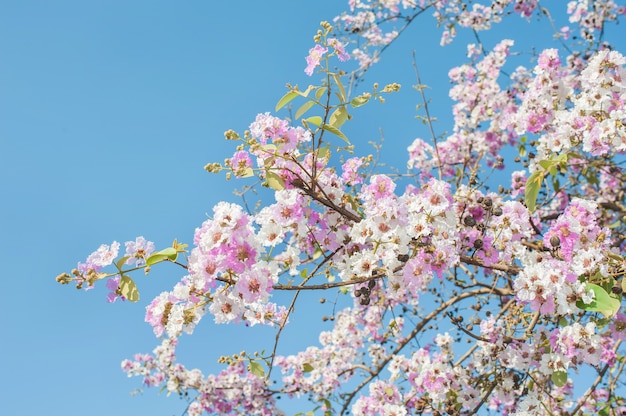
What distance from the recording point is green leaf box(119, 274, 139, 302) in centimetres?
188

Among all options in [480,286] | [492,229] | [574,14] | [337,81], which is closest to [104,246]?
[337,81]

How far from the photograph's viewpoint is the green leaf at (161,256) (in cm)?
186

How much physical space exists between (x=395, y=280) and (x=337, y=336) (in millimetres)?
4177

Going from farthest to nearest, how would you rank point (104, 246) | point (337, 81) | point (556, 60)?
point (556, 60), point (337, 81), point (104, 246)

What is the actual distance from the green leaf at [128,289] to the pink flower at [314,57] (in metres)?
1.15

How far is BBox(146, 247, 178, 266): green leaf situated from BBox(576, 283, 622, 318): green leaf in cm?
162

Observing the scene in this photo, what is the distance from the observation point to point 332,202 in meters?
2.29

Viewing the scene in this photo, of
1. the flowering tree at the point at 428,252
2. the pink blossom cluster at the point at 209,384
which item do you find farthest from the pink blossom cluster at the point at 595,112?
the pink blossom cluster at the point at 209,384

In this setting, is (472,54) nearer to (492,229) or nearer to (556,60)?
(556,60)

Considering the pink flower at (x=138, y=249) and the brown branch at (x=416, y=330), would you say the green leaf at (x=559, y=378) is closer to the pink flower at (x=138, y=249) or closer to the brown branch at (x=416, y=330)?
the brown branch at (x=416, y=330)

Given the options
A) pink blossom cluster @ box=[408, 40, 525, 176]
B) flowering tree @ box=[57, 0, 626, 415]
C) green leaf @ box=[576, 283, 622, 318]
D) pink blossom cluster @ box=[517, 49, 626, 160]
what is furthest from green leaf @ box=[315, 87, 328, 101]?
pink blossom cluster @ box=[408, 40, 525, 176]

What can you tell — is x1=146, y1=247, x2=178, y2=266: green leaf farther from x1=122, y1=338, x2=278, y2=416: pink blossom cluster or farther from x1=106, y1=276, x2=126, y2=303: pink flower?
x1=122, y1=338, x2=278, y2=416: pink blossom cluster

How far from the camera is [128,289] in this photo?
1890 millimetres

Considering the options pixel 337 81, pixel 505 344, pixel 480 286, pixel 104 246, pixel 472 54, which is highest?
pixel 472 54
